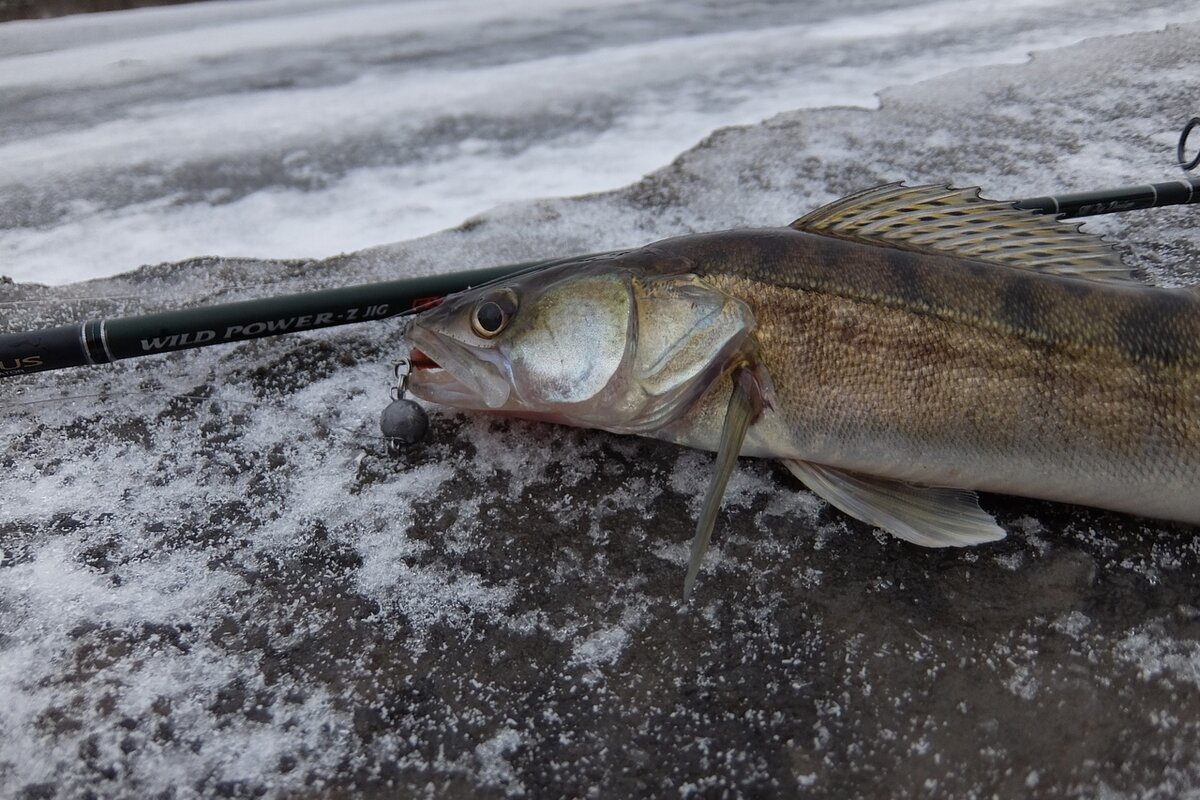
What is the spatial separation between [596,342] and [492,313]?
0.27 meters

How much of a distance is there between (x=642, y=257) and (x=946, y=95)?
3300 millimetres

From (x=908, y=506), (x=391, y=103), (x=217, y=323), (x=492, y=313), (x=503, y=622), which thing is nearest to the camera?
(x=503, y=622)

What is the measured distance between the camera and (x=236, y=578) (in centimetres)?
190

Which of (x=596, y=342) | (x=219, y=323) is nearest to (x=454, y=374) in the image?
(x=596, y=342)

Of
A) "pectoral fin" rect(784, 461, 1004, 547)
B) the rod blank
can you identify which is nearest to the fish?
"pectoral fin" rect(784, 461, 1004, 547)

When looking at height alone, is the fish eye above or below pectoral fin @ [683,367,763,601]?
above

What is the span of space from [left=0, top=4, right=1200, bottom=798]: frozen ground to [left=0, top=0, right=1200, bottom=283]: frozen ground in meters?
1.56

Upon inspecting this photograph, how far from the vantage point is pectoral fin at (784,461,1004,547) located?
1.83 metres

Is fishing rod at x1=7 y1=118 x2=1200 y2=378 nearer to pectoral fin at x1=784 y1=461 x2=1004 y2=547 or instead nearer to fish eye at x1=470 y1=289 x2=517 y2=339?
fish eye at x1=470 y1=289 x2=517 y2=339

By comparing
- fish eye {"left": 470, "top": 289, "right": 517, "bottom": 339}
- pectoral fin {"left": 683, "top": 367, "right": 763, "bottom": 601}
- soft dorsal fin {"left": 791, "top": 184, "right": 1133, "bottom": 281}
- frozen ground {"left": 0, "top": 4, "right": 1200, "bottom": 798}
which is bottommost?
frozen ground {"left": 0, "top": 4, "right": 1200, "bottom": 798}

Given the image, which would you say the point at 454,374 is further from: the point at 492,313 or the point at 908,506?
the point at 908,506

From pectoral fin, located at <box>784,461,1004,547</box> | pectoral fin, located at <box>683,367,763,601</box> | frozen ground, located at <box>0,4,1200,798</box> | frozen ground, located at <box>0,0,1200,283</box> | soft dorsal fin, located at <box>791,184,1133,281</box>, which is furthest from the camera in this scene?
frozen ground, located at <box>0,0,1200,283</box>

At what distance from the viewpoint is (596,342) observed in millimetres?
1994

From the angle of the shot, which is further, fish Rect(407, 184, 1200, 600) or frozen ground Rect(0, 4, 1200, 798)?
fish Rect(407, 184, 1200, 600)
